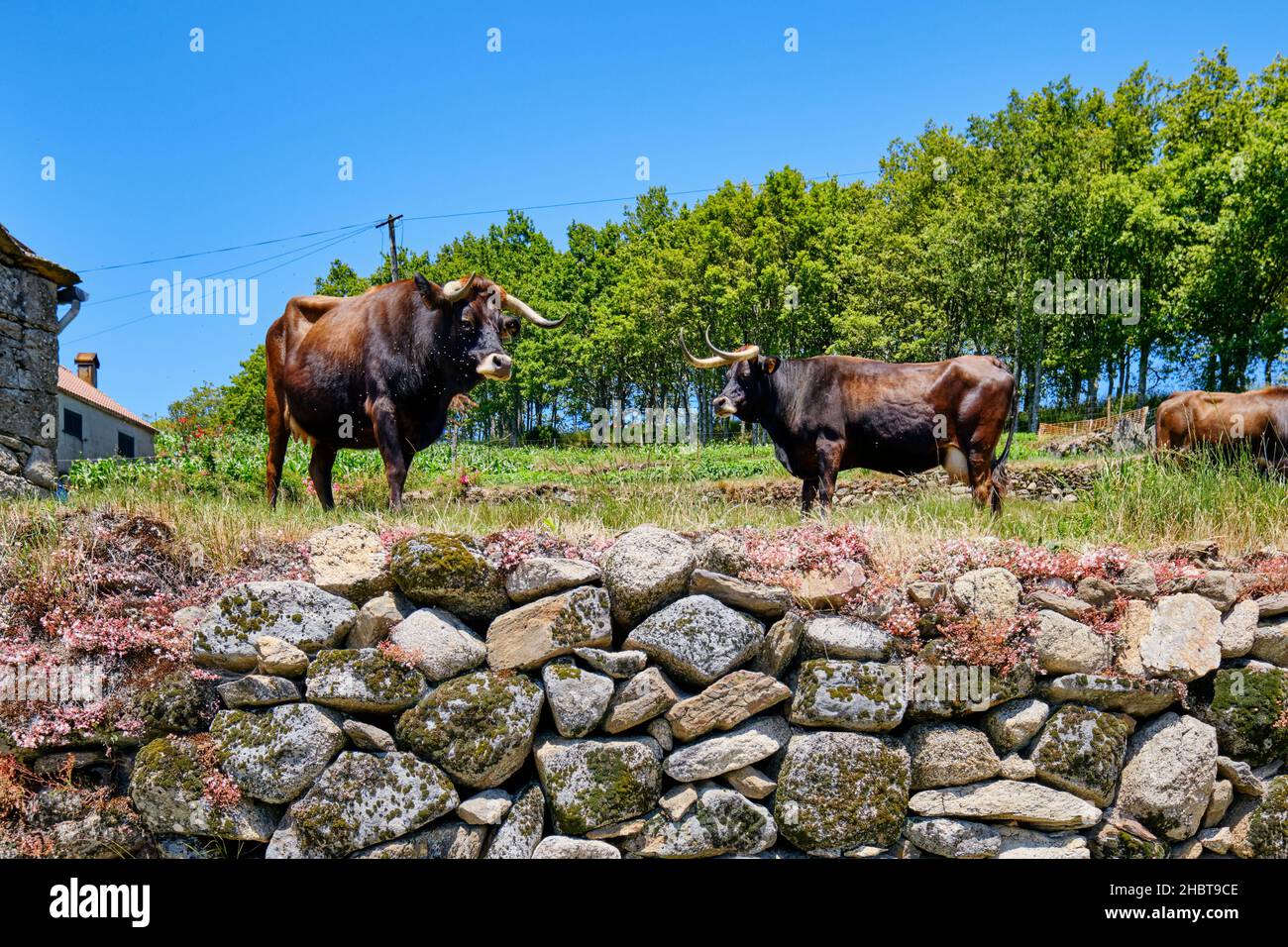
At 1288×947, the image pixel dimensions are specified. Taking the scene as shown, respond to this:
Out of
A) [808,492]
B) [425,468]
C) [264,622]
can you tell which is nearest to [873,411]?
[808,492]

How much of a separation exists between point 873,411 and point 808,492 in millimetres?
1031

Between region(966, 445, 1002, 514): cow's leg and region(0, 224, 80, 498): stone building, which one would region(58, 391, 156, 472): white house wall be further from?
region(966, 445, 1002, 514): cow's leg

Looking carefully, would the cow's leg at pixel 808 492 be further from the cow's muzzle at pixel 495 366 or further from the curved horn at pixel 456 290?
the curved horn at pixel 456 290

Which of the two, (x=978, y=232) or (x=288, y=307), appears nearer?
(x=288, y=307)

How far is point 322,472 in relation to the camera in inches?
293

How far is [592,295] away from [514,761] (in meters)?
42.6

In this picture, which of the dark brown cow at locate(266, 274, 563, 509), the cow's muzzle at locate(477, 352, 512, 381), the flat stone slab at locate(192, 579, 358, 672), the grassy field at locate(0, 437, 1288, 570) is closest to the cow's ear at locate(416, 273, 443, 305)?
the dark brown cow at locate(266, 274, 563, 509)

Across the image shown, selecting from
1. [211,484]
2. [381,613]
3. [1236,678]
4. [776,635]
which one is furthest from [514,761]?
[211,484]

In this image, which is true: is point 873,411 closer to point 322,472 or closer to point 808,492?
point 808,492

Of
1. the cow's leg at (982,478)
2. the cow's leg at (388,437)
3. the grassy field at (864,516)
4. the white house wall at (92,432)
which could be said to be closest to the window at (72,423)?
the white house wall at (92,432)

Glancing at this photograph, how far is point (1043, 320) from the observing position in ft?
116

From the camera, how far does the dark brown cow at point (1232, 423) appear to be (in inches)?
430
